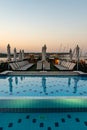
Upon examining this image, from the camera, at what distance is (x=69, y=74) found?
39.4 feet

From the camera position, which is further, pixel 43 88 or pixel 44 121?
pixel 43 88

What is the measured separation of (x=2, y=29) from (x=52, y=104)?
17.2 meters

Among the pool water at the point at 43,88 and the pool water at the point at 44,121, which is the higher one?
the pool water at the point at 43,88

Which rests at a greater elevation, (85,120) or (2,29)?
(2,29)

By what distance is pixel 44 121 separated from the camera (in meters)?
4.86

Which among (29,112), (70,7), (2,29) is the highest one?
(70,7)

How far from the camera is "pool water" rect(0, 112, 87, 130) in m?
4.51

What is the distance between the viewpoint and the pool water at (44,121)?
178 inches

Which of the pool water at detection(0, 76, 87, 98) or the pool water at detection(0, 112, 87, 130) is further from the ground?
the pool water at detection(0, 76, 87, 98)

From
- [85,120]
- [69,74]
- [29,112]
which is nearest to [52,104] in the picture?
[29,112]

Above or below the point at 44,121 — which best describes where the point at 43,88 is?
above

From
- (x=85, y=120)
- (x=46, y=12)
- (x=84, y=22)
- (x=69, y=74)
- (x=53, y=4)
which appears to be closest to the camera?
(x=85, y=120)

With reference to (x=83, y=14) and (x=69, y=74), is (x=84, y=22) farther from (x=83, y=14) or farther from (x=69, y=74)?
(x=69, y=74)

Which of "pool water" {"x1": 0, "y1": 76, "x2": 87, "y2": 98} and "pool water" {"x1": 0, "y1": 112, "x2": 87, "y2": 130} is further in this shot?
"pool water" {"x1": 0, "y1": 76, "x2": 87, "y2": 98}
